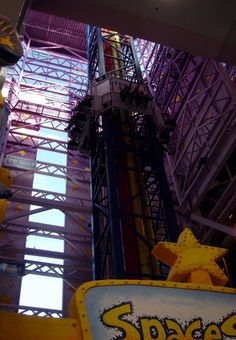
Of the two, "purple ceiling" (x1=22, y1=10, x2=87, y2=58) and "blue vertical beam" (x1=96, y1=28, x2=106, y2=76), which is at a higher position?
"purple ceiling" (x1=22, y1=10, x2=87, y2=58)

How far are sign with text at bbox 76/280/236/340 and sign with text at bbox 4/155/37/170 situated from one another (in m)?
15.4

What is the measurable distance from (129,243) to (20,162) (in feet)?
31.5

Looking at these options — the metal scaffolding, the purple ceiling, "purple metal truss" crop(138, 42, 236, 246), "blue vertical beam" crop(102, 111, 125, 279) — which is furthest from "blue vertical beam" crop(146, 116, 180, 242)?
the purple ceiling

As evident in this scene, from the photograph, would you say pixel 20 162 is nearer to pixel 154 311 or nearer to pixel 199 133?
pixel 199 133

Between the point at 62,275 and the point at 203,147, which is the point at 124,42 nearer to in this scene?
the point at 203,147

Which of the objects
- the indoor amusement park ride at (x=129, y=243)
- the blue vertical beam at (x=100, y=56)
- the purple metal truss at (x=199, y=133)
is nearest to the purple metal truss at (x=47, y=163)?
the indoor amusement park ride at (x=129, y=243)

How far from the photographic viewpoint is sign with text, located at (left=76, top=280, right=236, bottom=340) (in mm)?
2826

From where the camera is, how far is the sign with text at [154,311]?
2826 millimetres

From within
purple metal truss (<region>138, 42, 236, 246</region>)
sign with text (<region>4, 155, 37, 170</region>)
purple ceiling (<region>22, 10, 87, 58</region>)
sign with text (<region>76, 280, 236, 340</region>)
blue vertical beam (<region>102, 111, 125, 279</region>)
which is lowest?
sign with text (<region>76, 280, 236, 340</region>)

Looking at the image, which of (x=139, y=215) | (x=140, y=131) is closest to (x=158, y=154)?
(x=140, y=131)

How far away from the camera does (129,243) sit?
987 centimetres

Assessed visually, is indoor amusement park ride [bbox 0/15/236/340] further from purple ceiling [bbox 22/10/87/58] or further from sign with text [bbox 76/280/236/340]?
purple ceiling [bbox 22/10/87/58]

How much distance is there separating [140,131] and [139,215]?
3321 millimetres

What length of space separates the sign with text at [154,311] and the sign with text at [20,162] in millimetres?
15384
